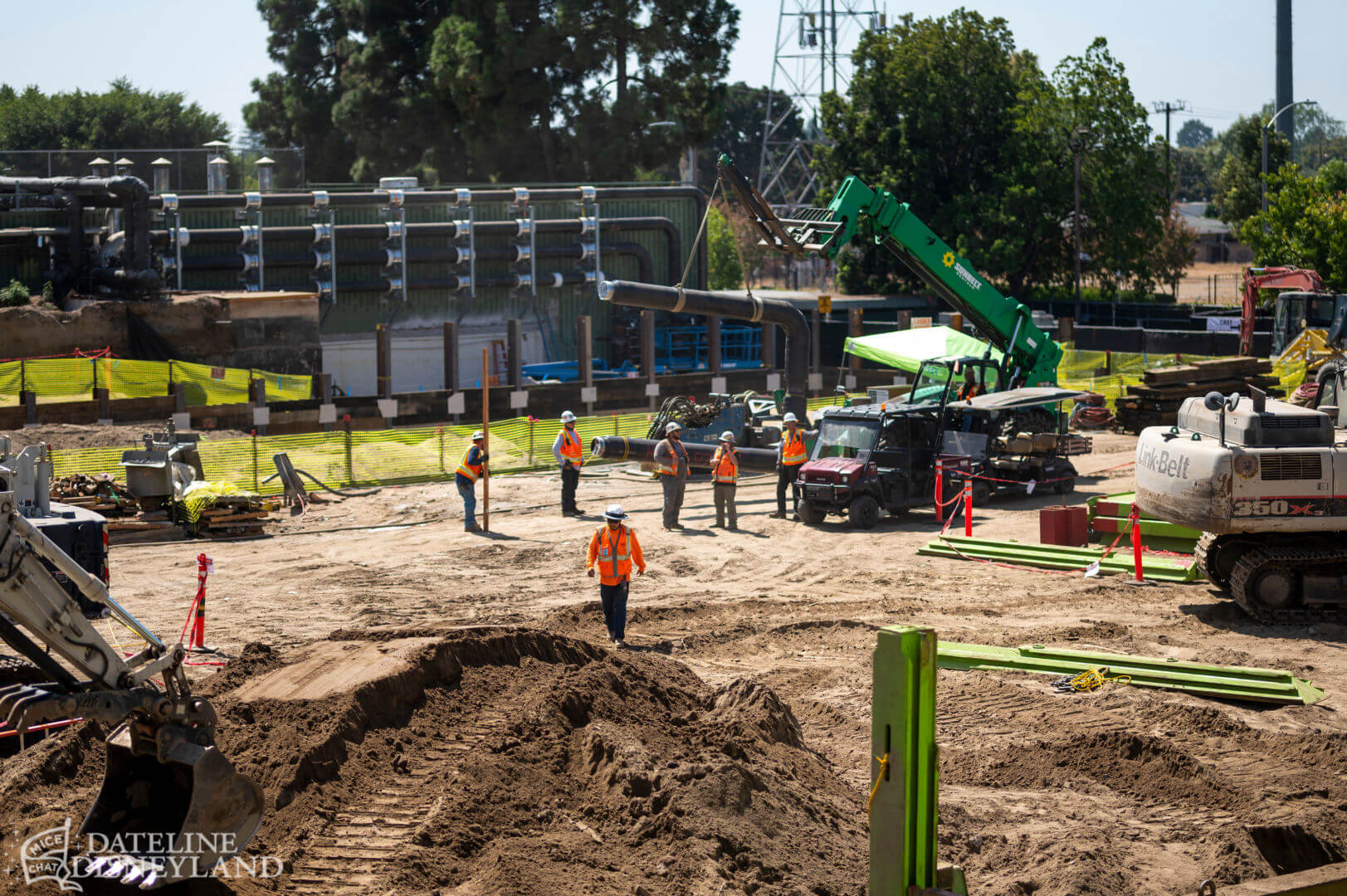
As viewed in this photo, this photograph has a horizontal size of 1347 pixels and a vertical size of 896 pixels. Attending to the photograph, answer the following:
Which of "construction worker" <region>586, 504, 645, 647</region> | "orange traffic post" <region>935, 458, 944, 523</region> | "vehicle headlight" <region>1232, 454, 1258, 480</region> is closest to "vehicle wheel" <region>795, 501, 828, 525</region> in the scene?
"orange traffic post" <region>935, 458, 944, 523</region>

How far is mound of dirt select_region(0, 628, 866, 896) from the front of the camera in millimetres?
8273

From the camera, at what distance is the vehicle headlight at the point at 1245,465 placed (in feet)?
46.5

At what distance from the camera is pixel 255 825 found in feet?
25.4

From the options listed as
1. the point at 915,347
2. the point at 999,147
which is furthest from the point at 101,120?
the point at 915,347

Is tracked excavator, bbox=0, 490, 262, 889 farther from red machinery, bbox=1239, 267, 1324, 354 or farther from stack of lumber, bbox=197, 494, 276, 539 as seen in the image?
red machinery, bbox=1239, 267, 1324, 354

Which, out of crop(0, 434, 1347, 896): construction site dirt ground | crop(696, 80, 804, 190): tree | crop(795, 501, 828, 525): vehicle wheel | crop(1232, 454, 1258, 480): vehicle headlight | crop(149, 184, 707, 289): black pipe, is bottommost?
crop(0, 434, 1347, 896): construction site dirt ground

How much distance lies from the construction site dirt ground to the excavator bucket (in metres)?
0.41

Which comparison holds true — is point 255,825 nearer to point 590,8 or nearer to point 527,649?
point 527,649

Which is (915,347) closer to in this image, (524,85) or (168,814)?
(168,814)

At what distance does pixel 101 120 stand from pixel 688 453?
5193 centimetres

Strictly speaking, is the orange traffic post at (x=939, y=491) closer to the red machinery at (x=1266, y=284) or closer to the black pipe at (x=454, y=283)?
the red machinery at (x=1266, y=284)

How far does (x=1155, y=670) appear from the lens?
1281 centimetres

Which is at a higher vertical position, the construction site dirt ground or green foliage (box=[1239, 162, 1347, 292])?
green foliage (box=[1239, 162, 1347, 292])

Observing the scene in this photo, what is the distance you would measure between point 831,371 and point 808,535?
21.9m
